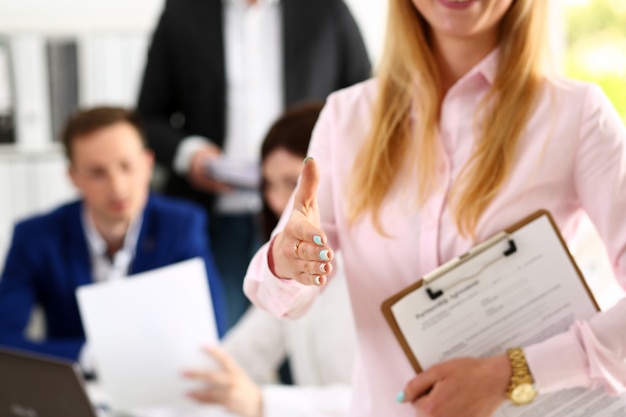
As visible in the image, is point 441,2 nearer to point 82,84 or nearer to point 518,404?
point 518,404

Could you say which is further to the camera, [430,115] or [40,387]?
[40,387]

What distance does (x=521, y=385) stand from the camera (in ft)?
3.46

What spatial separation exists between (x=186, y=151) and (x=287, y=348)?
88 centimetres

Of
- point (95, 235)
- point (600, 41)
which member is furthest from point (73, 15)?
point (600, 41)

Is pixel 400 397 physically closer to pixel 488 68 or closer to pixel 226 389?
pixel 488 68

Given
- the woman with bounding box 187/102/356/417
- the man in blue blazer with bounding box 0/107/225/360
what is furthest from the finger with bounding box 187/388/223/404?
the man in blue blazer with bounding box 0/107/225/360

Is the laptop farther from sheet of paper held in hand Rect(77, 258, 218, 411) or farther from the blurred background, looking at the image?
the blurred background

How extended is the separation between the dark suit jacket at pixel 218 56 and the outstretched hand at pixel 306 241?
197 cm

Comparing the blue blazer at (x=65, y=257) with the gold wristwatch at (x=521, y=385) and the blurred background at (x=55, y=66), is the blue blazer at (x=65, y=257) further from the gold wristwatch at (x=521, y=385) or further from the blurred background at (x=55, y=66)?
the gold wristwatch at (x=521, y=385)

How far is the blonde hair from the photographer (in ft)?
3.69

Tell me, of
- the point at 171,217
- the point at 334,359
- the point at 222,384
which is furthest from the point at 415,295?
the point at 171,217

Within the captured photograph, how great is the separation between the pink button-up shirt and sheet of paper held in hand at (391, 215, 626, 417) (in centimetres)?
3

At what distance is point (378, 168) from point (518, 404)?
0.32 meters

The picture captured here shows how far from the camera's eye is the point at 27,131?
438 centimetres
